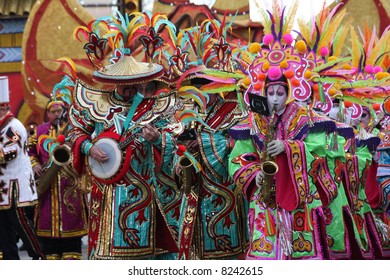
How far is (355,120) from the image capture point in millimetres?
12398

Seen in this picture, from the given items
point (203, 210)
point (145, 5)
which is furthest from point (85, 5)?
point (203, 210)

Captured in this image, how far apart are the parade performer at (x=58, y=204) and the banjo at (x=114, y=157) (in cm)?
218

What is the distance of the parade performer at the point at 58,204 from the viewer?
1292 centimetres

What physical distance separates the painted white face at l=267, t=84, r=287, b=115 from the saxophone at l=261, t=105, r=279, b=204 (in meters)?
0.06

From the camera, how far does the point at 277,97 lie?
9.66 meters

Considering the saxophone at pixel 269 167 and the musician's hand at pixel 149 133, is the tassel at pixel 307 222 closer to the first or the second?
the saxophone at pixel 269 167

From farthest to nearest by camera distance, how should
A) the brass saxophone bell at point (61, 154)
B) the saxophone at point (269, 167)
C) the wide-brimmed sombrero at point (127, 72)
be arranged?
the brass saxophone bell at point (61, 154) → the wide-brimmed sombrero at point (127, 72) → the saxophone at point (269, 167)

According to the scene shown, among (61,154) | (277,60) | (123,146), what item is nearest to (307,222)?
(277,60)

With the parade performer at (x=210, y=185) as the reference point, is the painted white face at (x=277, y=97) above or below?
above

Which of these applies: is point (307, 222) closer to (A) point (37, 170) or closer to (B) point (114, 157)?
(B) point (114, 157)

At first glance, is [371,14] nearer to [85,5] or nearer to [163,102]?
[85,5]

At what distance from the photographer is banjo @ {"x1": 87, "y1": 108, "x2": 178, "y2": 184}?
10633mm

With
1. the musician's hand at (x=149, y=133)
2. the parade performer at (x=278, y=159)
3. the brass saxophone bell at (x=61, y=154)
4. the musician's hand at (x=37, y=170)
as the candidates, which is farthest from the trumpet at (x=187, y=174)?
the musician's hand at (x=37, y=170)

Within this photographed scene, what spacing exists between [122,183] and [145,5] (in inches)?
394
